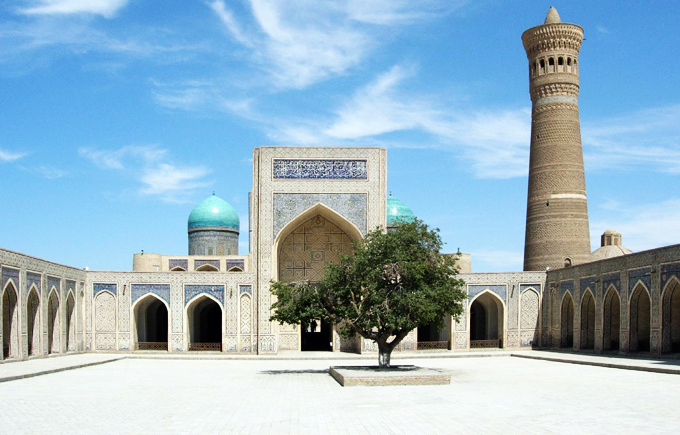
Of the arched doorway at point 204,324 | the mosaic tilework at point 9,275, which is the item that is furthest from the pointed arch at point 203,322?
the mosaic tilework at point 9,275

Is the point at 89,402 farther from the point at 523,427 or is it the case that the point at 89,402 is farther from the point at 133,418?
the point at 523,427

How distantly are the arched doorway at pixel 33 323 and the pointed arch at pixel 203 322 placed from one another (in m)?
4.44

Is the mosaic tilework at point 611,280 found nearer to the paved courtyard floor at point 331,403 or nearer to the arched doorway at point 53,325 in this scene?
the paved courtyard floor at point 331,403

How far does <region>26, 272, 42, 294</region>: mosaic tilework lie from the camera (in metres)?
18.3

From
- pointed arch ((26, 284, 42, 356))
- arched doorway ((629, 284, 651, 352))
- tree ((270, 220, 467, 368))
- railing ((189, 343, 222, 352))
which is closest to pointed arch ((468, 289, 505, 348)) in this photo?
arched doorway ((629, 284, 651, 352))

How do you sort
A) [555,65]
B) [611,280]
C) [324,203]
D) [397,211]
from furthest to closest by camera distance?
[397,211]
[555,65]
[324,203]
[611,280]

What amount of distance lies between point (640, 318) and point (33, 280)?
1481 centimetres

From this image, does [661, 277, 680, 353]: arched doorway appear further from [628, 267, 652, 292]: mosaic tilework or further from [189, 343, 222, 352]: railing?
[189, 343, 222, 352]: railing

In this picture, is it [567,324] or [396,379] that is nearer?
[396,379]

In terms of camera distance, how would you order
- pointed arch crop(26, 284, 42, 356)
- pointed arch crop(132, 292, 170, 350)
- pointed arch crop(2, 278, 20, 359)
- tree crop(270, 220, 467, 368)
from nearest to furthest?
tree crop(270, 220, 467, 368), pointed arch crop(2, 278, 20, 359), pointed arch crop(26, 284, 42, 356), pointed arch crop(132, 292, 170, 350)

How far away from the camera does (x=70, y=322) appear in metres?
21.4

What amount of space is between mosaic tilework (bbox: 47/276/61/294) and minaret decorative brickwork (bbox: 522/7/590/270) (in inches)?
584

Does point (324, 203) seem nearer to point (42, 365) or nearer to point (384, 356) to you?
point (384, 356)

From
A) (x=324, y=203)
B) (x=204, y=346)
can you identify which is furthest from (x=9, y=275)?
(x=324, y=203)
